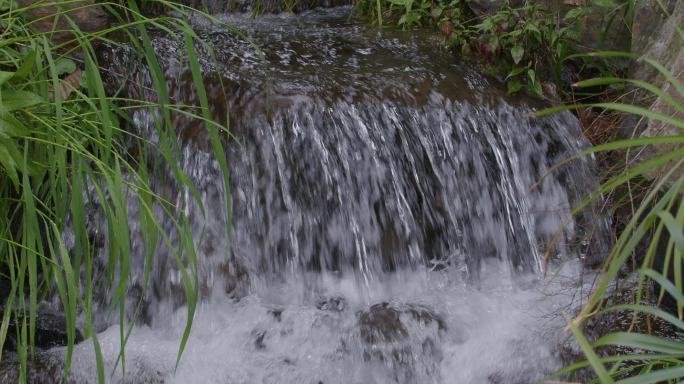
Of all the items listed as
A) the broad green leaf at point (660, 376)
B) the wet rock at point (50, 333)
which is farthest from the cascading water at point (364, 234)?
the broad green leaf at point (660, 376)

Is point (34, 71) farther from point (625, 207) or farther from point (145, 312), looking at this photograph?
point (625, 207)

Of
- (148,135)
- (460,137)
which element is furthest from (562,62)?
(148,135)

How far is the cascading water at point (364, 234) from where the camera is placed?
2.55m

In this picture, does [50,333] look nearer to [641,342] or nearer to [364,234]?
[364,234]

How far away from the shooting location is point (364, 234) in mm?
3033

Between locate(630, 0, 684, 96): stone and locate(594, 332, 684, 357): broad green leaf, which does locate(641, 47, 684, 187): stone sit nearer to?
locate(630, 0, 684, 96): stone

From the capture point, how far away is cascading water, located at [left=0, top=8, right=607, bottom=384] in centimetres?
255

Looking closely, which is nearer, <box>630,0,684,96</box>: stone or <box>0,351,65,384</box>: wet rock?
<box>0,351,65,384</box>: wet rock

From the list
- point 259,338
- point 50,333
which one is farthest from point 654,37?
point 50,333

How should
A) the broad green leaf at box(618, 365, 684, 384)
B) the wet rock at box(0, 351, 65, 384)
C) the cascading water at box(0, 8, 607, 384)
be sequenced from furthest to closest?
the cascading water at box(0, 8, 607, 384)
the wet rock at box(0, 351, 65, 384)
the broad green leaf at box(618, 365, 684, 384)

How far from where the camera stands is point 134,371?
2.47m

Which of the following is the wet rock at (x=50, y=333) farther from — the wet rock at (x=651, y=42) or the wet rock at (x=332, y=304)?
the wet rock at (x=651, y=42)

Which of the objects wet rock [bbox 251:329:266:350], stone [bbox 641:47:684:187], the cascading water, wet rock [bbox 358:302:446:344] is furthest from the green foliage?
wet rock [bbox 251:329:266:350]

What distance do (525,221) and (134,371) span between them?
1635mm
